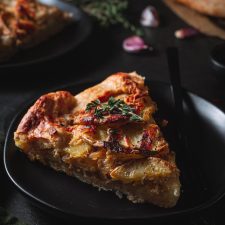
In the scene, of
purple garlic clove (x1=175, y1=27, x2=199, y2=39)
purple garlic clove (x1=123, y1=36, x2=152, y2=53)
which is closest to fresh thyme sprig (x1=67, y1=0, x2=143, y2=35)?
purple garlic clove (x1=123, y1=36, x2=152, y2=53)

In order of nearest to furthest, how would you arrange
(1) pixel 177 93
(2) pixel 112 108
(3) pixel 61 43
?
(2) pixel 112 108
(1) pixel 177 93
(3) pixel 61 43

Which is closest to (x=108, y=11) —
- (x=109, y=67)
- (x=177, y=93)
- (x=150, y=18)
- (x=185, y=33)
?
(x=150, y=18)

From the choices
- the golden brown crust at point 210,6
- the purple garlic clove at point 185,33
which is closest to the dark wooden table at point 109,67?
the purple garlic clove at point 185,33

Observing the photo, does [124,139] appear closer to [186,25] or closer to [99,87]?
[99,87]

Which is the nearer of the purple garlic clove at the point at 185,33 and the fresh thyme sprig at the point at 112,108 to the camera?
the fresh thyme sprig at the point at 112,108

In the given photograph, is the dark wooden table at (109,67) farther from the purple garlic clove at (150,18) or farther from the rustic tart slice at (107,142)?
the rustic tart slice at (107,142)

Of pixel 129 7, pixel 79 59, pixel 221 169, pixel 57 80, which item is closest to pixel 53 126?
pixel 221 169

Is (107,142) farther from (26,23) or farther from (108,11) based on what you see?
(108,11)
